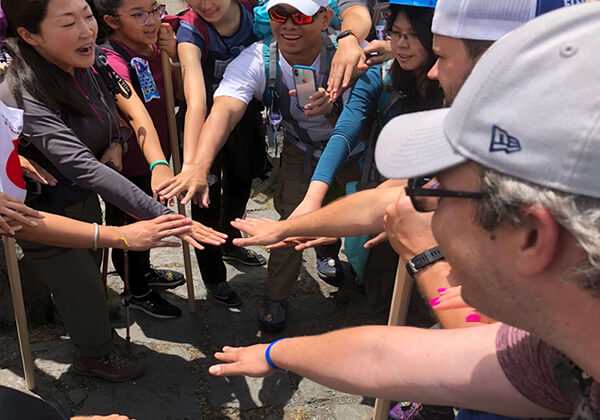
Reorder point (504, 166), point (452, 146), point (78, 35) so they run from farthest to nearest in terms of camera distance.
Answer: point (78, 35), point (452, 146), point (504, 166)

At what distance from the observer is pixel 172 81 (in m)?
3.68

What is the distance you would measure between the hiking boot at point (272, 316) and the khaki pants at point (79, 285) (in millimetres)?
985

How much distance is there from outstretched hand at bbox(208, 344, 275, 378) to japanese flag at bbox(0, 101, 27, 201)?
132 centimetres

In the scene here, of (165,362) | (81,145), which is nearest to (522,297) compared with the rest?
(81,145)

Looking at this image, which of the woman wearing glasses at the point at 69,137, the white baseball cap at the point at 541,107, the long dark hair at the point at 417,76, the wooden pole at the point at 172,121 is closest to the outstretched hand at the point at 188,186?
the woman wearing glasses at the point at 69,137

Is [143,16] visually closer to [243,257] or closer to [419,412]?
[243,257]

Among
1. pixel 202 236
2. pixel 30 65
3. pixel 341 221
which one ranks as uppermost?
pixel 30 65

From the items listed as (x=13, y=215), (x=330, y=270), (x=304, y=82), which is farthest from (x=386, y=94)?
(x=13, y=215)

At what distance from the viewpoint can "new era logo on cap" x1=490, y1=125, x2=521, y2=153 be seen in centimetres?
99

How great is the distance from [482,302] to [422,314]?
2.32 m

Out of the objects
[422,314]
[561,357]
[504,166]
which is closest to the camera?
[504,166]

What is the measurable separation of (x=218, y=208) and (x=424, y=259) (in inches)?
90.7

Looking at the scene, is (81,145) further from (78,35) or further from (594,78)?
(594,78)

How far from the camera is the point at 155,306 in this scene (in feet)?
12.9
